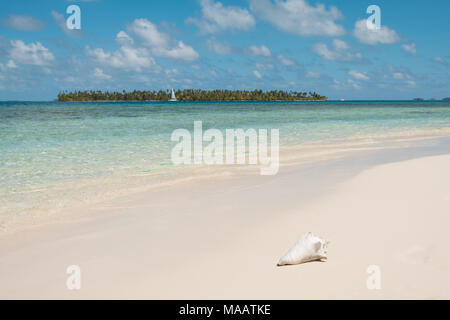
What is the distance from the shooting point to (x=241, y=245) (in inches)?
144

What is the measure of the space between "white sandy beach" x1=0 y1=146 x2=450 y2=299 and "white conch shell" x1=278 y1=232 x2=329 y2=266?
0.27 feet

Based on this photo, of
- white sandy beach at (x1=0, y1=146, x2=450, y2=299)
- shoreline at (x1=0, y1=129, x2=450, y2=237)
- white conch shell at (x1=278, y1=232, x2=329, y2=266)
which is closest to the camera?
white sandy beach at (x1=0, y1=146, x2=450, y2=299)

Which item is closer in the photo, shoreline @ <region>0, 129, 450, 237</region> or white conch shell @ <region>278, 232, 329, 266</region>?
white conch shell @ <region>278, 232, 329, 266</region>

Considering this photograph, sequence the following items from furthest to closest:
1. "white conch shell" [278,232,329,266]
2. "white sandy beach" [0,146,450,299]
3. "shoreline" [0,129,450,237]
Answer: "shoreline" [0,129,450,237], "white conch shell" [278,232,329,266], "white sandy beach" [0,146,450,299]

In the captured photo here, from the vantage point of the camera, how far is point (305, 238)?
3.16 metres

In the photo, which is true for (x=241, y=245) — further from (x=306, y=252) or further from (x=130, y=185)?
(x=130, y=185)

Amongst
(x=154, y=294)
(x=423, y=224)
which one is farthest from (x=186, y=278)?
(x=423, y=224)

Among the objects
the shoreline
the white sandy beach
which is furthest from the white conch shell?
the shoreline

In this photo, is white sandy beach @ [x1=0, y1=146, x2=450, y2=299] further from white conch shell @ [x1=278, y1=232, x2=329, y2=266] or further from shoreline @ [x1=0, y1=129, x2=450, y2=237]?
shoreline @ [x1=0, y1=129, x2=450, y2=237]

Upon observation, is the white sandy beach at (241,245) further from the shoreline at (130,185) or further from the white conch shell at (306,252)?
the shoreline at (130,185)

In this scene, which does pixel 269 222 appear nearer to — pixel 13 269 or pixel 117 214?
pixel 117 214

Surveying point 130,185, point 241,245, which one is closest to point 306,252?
point 241,245

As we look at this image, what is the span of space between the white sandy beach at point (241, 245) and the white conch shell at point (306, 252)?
0.08 meters

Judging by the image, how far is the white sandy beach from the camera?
2.86 metres
